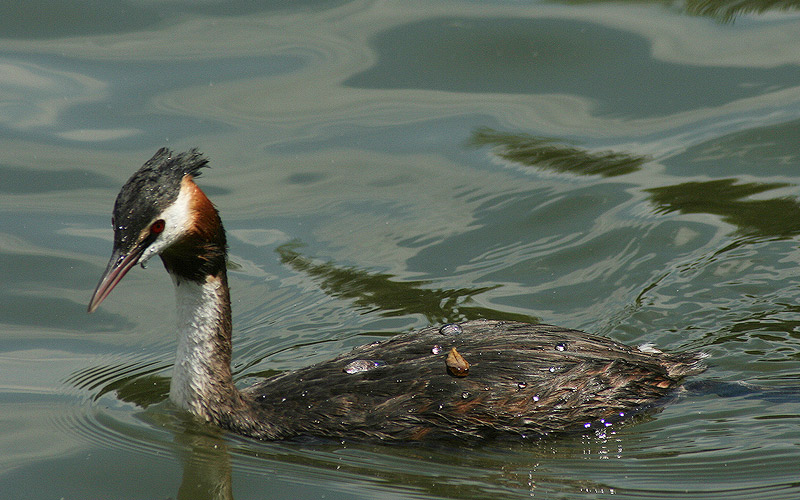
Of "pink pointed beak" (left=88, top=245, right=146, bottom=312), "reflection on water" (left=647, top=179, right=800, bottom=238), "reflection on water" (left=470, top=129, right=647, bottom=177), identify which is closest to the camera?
"pink pointed beak" (left=88, top=245, right=146, bottom=312)

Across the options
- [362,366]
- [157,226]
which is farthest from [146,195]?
[362,366]

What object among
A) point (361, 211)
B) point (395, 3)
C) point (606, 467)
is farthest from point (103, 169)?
point (606, 467)

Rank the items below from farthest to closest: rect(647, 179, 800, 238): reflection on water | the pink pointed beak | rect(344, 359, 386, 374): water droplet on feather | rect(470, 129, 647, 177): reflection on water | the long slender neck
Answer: rect(470, 129, 647, 177): reflection on water < rect(647, 179, 800, 238): reflection on water < the long slender neck < rect(344, 359, 386, 374): water droplet on feather < the pink pointed beak

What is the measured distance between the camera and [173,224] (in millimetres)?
5914

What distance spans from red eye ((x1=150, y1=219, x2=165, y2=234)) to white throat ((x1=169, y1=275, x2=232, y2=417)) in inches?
19.8

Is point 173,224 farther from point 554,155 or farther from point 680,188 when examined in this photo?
point 680,188

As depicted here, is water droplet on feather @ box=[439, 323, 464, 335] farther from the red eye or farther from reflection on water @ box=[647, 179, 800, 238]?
reflection on water @ box=[647, 179, 800, 238]

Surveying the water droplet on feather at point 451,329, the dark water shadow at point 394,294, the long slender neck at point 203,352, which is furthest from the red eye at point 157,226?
the dark water shadow at point 394,294

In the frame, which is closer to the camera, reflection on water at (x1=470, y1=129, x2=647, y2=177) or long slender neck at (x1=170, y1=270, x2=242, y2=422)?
long slender neck at (x1=170, y1=270, x2=242, y2=422)

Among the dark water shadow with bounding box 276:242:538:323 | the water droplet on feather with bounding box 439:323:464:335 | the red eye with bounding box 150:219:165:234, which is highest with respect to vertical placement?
the dark water shadow with bounding box 276:242:538:323

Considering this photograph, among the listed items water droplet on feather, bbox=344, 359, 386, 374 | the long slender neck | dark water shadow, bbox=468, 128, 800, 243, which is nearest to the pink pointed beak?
the long slender neck

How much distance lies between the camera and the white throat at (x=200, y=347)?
6.28 metres

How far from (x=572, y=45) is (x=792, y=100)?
6.88 ft

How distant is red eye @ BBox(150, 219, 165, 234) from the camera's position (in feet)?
19.1
